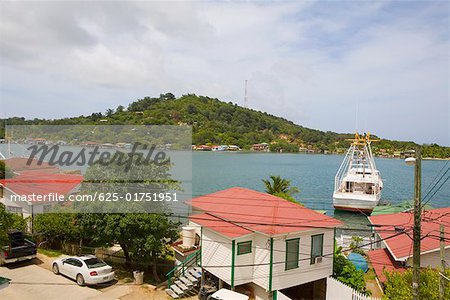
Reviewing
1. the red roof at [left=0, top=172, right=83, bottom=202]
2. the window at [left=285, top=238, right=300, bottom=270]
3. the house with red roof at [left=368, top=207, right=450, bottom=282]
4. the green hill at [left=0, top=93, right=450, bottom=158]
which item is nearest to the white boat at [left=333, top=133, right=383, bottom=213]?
the house with red roof at [left=368, top=207, right=450, bottom=282]

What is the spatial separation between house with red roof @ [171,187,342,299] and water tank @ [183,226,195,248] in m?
2.57

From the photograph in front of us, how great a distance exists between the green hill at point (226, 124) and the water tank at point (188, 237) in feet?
278

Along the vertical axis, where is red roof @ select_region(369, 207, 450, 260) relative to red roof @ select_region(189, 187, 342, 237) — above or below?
below

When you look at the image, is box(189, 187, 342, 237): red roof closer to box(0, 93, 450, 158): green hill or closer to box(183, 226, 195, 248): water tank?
box(183, 226, 195, 248): water tank

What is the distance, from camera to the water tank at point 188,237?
738 inches

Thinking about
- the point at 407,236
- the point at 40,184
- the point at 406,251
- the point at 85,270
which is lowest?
the point at 85,270

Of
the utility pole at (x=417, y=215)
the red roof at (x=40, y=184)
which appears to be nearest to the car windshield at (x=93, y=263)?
the red roof at (x=40, y=184)

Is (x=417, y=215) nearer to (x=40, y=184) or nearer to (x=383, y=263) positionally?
(x=383, y=263)

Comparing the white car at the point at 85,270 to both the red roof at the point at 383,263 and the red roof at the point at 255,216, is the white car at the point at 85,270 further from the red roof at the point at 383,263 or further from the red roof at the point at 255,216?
the red roof at the point at 383,263

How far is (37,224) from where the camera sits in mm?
20766

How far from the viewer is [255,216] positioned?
1562 centimetres

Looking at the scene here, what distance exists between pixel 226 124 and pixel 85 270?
144262mm

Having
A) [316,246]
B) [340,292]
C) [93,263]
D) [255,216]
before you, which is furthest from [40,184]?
[340,292]

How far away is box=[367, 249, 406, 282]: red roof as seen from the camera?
17.4 m
